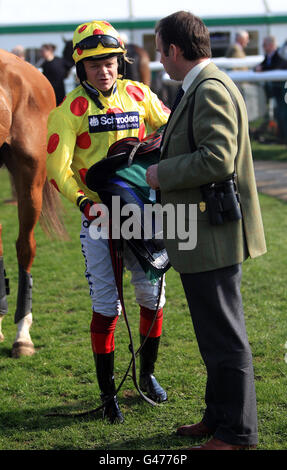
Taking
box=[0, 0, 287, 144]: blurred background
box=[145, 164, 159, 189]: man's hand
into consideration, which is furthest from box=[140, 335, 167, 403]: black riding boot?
box=[0, 0, 287, 144]: blurred background

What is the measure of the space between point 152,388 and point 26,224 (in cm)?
164

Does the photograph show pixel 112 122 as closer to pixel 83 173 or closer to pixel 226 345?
pixel 83 173

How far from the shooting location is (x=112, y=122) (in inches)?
128

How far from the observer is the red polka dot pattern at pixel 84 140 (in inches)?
128

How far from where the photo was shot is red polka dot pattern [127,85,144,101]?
3.42 metres

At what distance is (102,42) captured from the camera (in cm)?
317

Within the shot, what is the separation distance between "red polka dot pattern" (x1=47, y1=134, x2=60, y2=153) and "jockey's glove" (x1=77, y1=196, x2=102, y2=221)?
30 cm

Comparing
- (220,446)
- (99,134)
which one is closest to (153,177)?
(99,134)

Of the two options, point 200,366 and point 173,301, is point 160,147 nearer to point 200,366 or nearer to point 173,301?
point 200,366

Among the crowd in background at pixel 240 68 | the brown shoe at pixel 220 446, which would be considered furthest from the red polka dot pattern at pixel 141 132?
the crowd in background at pixel 240 68

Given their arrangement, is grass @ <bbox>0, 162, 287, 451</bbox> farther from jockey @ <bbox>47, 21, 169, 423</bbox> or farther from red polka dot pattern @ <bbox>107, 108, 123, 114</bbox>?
red polka dot pattern @ <bbox>107, 108, 123, 114</bbox>

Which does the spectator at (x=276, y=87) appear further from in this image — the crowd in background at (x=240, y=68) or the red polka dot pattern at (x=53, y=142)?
the red polka dot pattern at (x=53, y=142)
